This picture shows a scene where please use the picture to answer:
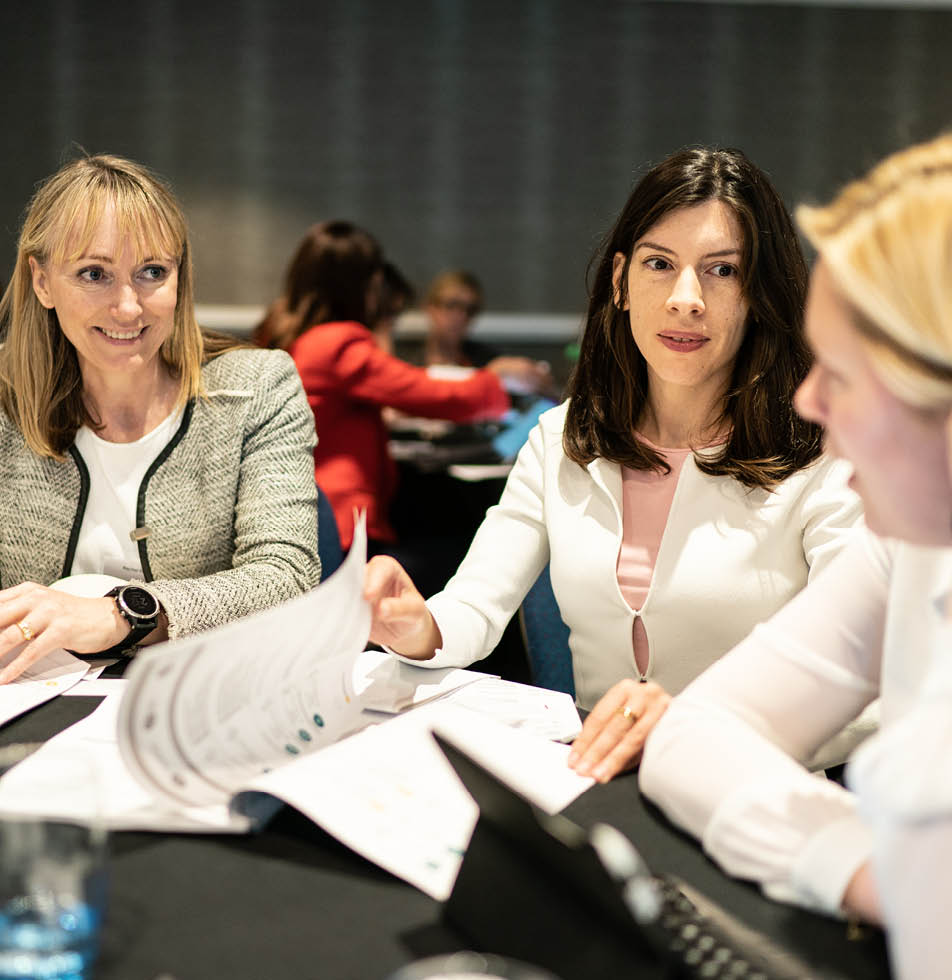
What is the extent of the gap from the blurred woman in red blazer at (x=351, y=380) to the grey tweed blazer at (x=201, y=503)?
1308 millimetres

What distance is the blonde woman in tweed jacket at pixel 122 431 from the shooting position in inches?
71.2

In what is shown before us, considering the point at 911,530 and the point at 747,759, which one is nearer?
the point at 911,530

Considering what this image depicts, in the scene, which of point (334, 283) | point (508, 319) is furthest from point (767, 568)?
point (508, 319)

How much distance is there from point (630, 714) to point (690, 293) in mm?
745

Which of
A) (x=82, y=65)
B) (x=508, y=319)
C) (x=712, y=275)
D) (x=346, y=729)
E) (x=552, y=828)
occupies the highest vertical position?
(x=82, y=65)

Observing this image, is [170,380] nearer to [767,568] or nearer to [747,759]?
[767,568]

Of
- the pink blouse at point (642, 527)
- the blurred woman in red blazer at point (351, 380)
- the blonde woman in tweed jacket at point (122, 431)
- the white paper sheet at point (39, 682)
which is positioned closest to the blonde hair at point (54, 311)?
the blonde woman in tweed jacket at point (122, 431)

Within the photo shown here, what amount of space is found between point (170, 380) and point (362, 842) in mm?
1220

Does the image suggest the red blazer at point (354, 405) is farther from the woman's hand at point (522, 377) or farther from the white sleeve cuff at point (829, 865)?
the white sleeve cuff at point (829, 865)

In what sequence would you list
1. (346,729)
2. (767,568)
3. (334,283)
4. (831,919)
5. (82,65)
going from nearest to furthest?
1. (831,919)
2. (346,729)
3. (767,568)
4. (334,283)
5. (82,65)

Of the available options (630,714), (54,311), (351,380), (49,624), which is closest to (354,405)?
(351,380)

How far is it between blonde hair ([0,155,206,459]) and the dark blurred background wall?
4.55 metres

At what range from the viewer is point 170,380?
1.96m

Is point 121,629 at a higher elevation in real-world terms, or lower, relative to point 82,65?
lower
